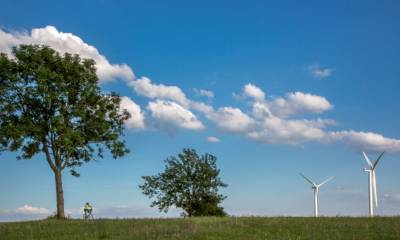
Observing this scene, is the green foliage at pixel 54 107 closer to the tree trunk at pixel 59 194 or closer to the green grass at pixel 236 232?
the tree trunk at pixel 59 194

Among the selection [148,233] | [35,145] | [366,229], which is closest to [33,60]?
[35,145]

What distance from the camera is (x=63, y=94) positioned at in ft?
172

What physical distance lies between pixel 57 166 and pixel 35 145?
2876mm

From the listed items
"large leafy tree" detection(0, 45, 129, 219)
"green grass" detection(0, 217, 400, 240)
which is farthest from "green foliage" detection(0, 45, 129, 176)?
"green grass" detection(0, 217, 400, 240)

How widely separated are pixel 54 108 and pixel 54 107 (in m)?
0.13

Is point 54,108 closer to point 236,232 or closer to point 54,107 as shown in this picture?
point 54,107

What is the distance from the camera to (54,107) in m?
52.6

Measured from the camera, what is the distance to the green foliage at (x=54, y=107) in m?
51.4

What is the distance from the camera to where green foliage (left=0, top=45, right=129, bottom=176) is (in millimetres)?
51406

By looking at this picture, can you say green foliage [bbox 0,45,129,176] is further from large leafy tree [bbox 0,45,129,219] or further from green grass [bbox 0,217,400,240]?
green grass [bbox 0,217,400,240]

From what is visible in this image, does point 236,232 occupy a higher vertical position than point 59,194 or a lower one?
lower

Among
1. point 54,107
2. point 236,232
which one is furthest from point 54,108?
point 236,232

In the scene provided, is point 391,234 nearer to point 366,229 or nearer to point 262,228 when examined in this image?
point 366,229

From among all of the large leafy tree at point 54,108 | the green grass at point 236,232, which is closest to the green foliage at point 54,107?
the large leafy tree at point 54,108
